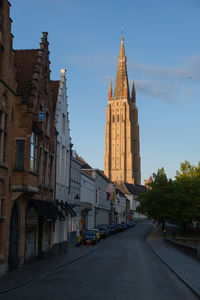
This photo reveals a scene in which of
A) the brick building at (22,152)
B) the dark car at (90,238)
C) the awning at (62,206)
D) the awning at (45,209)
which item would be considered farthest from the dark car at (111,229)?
Result: the awning at (45,209)

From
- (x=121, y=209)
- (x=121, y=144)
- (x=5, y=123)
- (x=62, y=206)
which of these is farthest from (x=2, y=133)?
(x=121, y=144)

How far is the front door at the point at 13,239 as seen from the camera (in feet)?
64.8

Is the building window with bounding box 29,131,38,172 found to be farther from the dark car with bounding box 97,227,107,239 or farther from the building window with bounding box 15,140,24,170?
the dark car with bounding box 97,227,107,239

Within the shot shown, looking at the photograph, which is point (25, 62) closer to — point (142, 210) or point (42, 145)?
point (42, 145)

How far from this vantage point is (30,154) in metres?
20.7

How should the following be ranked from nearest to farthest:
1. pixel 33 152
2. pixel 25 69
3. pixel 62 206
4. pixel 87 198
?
pixel 33 152
pixel 25 69
pixel 62 206
pixel 87 198

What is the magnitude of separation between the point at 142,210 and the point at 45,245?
4450 cm

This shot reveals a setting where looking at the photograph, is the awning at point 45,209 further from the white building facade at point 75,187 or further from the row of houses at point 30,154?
the white building facade at point 75,187

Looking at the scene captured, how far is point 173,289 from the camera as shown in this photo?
47.3 feet

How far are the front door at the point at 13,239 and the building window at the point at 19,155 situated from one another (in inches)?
84.9

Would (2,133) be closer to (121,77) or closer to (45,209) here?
(45,209)

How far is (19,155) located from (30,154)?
2.52 ft

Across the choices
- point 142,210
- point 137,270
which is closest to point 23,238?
point 137,270

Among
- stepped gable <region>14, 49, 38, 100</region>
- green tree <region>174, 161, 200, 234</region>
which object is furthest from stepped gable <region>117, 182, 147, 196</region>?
stepped gable <region>14, 49, 38, 100</region>
